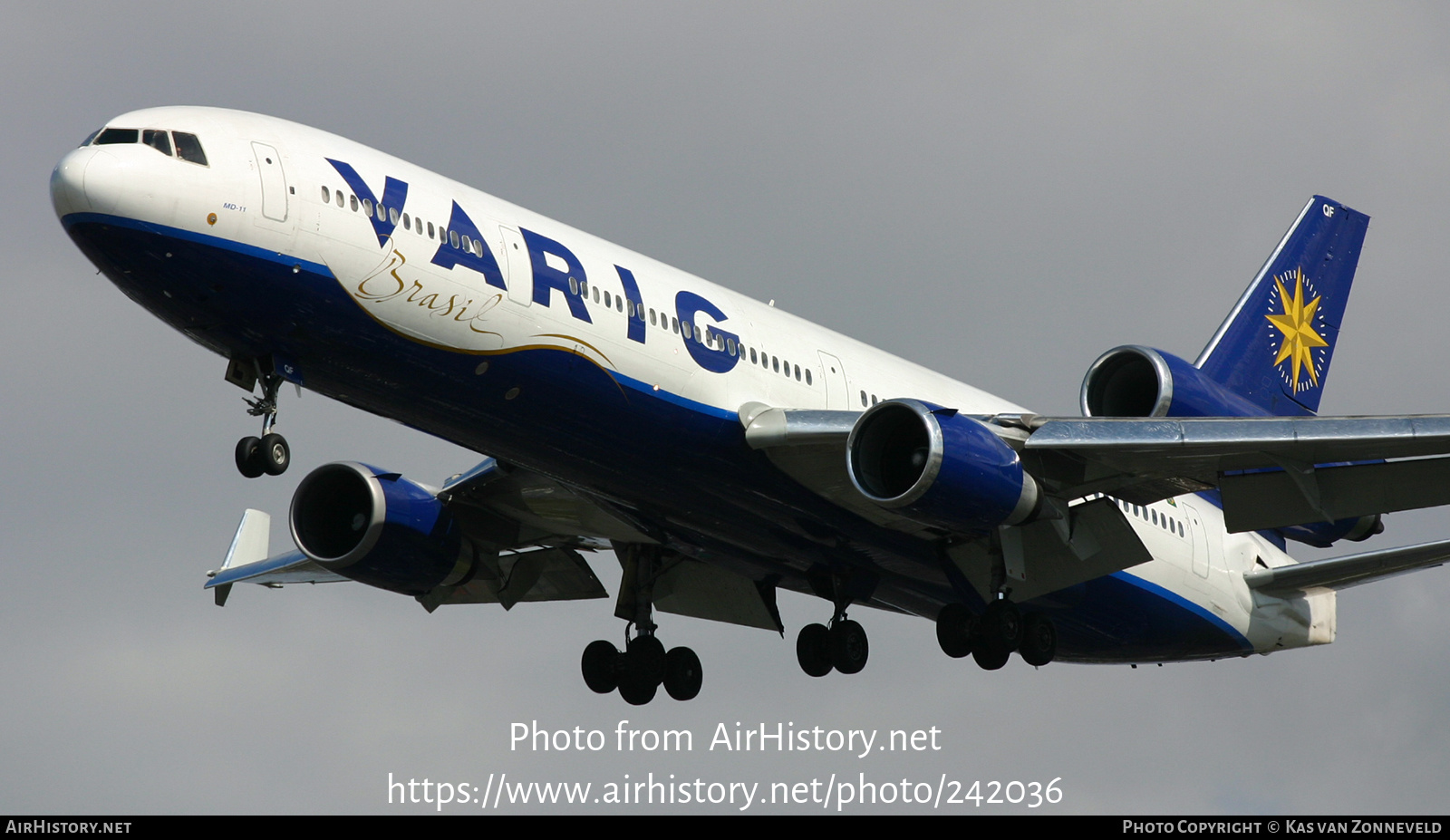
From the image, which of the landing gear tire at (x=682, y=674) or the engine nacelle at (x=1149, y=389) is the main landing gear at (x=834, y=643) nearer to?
the landing gear tire at (x=682, y=674)

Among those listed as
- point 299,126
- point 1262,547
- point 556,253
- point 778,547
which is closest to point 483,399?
point 556,253

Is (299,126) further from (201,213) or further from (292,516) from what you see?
(292,516)

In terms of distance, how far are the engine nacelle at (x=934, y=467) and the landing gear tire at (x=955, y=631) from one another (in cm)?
365

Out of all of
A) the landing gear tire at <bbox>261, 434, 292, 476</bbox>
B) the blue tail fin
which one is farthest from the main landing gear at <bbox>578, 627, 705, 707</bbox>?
the blue tail fin

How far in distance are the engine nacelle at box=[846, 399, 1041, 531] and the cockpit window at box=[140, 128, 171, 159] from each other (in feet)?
→ 34.6

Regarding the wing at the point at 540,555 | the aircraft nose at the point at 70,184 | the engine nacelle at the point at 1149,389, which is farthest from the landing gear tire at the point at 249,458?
the engine nacelle at the point at 1149,389

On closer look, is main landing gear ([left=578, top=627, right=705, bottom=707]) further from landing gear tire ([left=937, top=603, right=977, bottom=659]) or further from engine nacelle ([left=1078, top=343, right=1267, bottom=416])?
engine nacelle ([left=1078, top=343, right=1267, bottom=416])

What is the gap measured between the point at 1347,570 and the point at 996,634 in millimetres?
8003

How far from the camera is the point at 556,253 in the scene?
25.6 m

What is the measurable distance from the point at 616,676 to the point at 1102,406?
1026cm

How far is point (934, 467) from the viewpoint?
2586cm

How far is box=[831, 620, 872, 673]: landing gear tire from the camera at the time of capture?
105 ft

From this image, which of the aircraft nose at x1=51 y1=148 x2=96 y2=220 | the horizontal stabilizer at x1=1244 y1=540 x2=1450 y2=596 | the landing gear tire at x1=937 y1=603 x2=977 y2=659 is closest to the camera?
the aircraft nose at x1=51 y1=148 x2=96 y2=220

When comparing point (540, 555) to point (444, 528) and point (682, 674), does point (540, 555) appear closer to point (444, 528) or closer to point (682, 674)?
point (444, 528)
